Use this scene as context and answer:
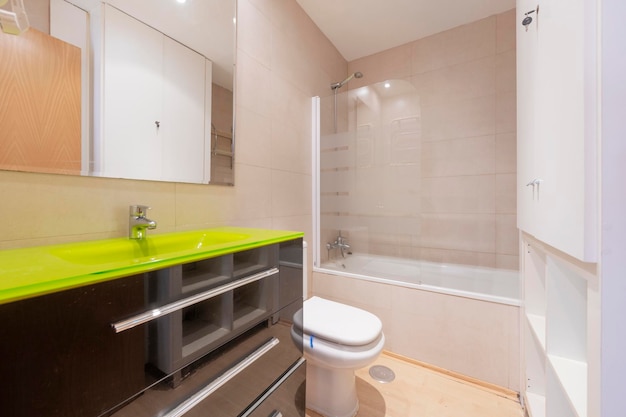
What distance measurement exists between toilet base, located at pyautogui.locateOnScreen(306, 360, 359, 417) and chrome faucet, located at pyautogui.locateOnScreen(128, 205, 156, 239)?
0.97 m

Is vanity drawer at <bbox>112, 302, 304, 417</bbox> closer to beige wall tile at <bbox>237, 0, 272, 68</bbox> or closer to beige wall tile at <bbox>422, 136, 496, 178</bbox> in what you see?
beige wall tile at <bbox>237, 0, 272, 68</bbox>

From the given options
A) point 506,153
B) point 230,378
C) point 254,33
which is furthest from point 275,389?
point 506,153

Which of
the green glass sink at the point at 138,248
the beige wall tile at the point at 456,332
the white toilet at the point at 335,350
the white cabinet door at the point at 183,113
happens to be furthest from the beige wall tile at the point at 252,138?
the beige wall tile at the point at 456,332

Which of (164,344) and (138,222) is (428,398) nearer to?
(164,344)

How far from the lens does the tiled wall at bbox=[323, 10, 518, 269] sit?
2.03m

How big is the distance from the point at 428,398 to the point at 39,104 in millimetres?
2087

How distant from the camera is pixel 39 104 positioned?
764 millimetres

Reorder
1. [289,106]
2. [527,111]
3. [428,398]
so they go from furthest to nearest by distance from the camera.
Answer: [289,106] < [428,398] < [527,111]

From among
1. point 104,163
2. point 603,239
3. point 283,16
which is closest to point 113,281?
point 104,163

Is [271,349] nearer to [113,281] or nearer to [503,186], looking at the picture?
[113,281]

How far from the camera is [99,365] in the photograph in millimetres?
509

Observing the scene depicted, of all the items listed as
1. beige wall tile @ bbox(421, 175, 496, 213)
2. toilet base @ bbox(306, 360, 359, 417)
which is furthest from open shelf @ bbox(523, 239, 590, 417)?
beige wall tile @ bbox(421, 175, 496, 213)

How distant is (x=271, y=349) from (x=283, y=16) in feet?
6.64

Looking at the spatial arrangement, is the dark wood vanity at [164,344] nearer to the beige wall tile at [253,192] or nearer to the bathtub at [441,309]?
the beige wall tile at [253,192]
